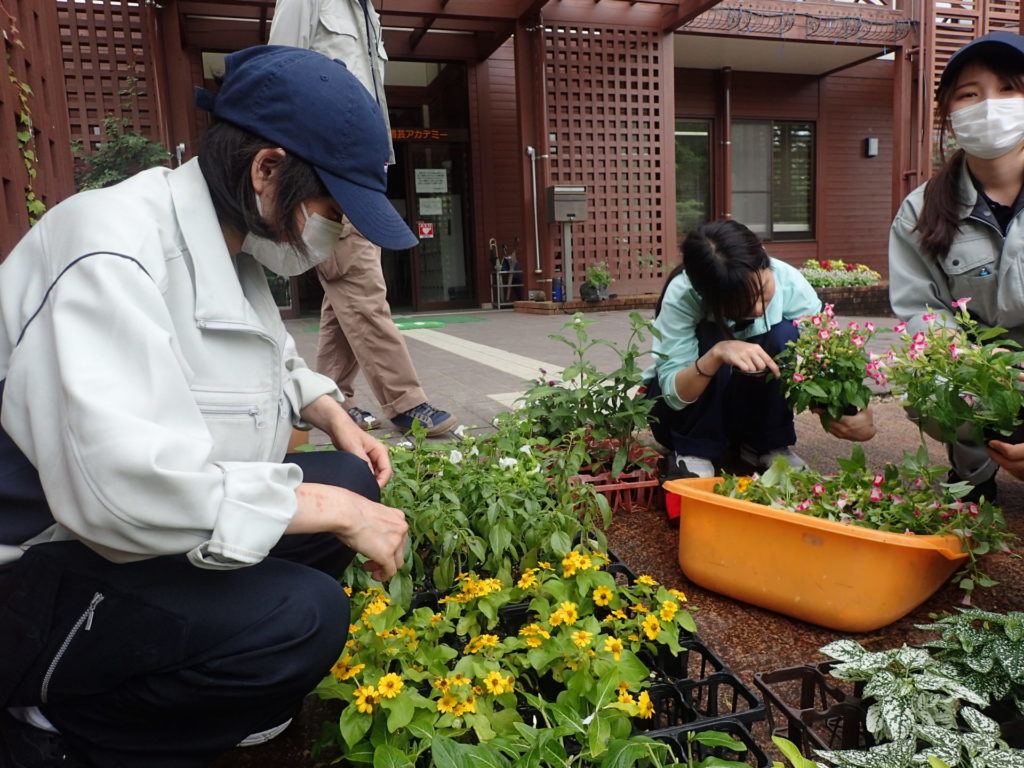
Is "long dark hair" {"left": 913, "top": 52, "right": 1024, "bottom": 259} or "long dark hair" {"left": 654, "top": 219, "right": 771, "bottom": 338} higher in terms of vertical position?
"long dark hair" {"left": 913, "top": 52, "right": 1024, "bottom": 259}

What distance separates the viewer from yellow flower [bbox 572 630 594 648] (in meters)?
1.33

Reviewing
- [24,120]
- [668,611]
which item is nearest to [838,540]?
[668,611]

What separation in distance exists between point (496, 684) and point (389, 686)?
177mm

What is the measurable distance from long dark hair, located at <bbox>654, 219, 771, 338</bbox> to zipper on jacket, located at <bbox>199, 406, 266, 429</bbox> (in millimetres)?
1558

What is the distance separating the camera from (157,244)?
112 cm

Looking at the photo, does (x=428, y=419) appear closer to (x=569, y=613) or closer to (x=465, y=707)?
(x=569, y=613)

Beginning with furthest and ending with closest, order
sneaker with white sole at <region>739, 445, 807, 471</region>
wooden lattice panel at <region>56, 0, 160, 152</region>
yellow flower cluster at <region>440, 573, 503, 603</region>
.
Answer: wooden lattice panel at <region>56, 0, 160, 152</region> → sneaker with white sole at <region>739, 445, 807, 471</region> → yellow flower cluster at <region>440, 573, 503, 603</region>

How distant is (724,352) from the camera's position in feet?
7.63

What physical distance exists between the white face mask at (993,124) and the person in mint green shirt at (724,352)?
0.65 m

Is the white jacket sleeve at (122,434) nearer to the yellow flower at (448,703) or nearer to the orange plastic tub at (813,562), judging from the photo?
the yellow flower at (448,703)

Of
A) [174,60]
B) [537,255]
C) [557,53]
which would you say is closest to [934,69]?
[557,53]

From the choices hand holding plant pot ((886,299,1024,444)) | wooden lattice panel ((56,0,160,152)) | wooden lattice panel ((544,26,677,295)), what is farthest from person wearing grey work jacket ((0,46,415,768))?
wooden lattice panel ((544,26,677,295))

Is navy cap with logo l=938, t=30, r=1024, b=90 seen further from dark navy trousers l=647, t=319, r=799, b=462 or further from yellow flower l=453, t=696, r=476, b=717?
yellow flower l=453, t=696, r=476, b=717

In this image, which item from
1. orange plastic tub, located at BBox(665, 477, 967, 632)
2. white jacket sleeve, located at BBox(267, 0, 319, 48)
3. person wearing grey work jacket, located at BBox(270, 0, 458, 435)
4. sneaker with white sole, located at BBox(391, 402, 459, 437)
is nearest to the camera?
orange plastic tub, located at BBox(665, 477, 967, 632)
